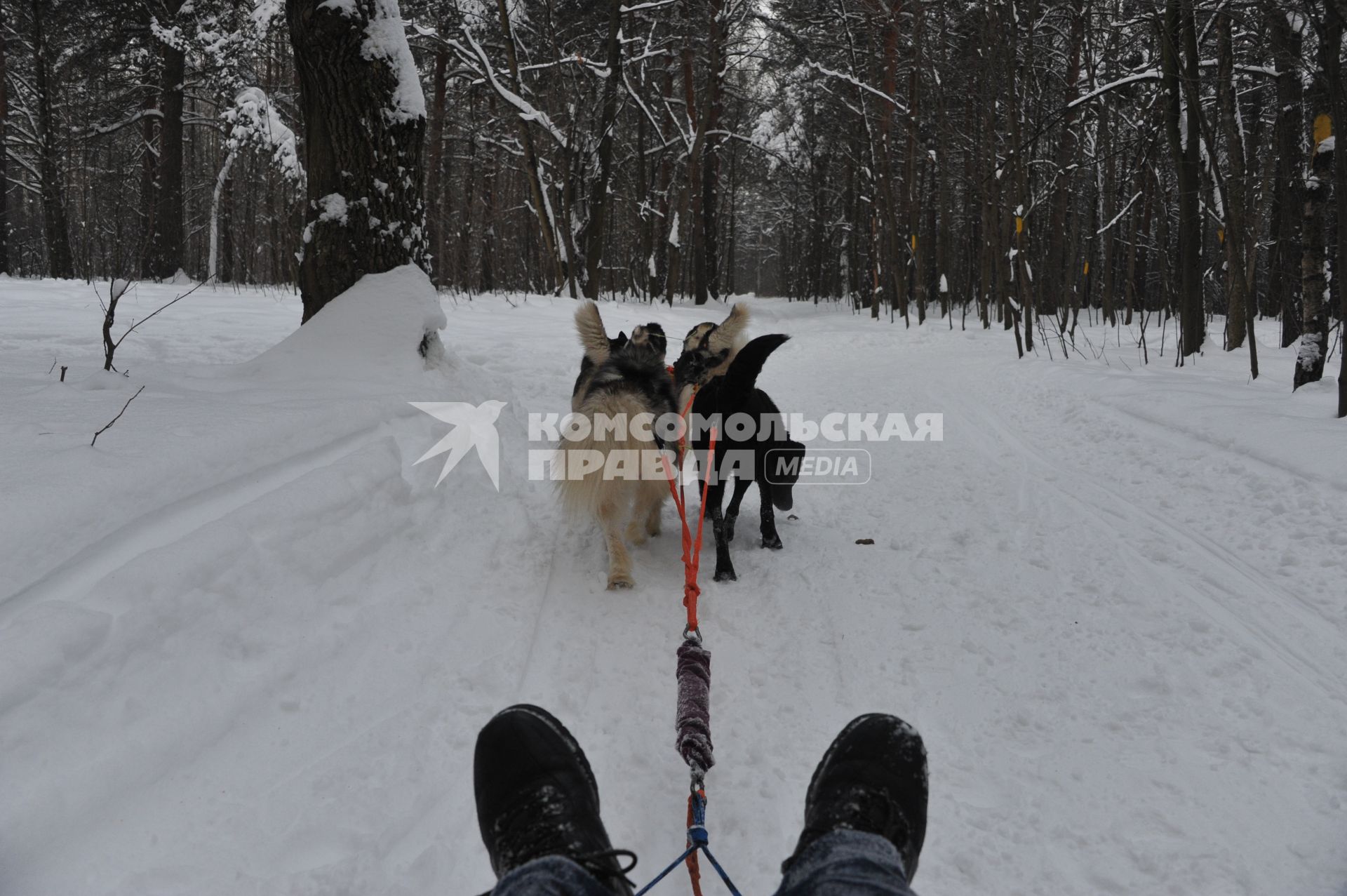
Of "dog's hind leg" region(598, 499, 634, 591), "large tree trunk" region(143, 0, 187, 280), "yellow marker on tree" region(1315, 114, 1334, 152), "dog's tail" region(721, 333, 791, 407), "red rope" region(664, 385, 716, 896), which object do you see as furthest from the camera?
"large tree trunk" region(143, 0, 187, 280)

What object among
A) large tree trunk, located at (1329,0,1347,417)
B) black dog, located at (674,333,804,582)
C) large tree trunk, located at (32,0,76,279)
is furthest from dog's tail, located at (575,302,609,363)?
large tree trunk, located at (32,0,76,279)

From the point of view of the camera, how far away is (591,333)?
401 centimetres

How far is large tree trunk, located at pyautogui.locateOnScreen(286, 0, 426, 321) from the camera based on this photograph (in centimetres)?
507

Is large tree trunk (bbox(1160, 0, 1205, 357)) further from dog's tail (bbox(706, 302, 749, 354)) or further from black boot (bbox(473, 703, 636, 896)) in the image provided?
black boot (bbox(473, 703, 636, 896))

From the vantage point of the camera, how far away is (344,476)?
11.0ft

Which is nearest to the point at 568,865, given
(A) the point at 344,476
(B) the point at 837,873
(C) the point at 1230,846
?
(B) the point at 837,873

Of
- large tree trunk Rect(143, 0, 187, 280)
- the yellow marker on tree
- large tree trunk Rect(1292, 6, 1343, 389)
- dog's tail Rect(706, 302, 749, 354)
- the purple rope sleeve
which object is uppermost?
large tree trunk Rect(143, 0, 187, 280)

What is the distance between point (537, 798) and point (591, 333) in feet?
8.75

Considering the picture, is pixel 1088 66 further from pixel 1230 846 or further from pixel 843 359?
pixel 1230 846

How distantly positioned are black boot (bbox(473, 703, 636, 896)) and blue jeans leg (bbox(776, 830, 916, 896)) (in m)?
0.37

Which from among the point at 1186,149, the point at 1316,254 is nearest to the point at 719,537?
the point at 1316,254

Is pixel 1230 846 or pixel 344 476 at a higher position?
pixel 344 476

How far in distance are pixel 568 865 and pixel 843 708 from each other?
1.34 metres

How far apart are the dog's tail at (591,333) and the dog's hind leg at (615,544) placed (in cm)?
85
